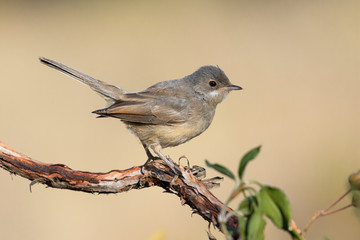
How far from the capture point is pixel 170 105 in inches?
185

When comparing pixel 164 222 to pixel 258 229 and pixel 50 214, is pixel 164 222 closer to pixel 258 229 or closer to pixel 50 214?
pixel 50 214

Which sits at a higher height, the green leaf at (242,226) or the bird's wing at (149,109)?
the bird's wing at (149,109)

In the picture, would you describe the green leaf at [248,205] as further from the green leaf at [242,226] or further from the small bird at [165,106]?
the small bird at [165,106]

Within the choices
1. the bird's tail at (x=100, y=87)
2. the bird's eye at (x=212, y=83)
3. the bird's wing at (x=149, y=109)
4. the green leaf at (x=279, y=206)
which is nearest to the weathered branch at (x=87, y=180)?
the green leaf at (x=279, y=206)

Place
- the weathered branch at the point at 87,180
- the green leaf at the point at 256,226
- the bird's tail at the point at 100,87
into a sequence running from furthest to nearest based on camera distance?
the bird's tail at the point at 100,87 → the weathered branch at the point at 87,180 → the green leaf at the point at 256,226

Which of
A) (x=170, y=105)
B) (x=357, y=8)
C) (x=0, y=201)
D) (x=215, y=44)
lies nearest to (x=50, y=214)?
(x=0, y=201)

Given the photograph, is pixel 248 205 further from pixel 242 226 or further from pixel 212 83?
pixel 212 83

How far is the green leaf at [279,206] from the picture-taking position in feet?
4.10

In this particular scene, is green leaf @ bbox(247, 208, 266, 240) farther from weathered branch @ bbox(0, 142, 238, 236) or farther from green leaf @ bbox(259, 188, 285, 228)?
weathered branch @ bbox(0, 142, 238, 236)

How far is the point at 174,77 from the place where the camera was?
32.7 ft

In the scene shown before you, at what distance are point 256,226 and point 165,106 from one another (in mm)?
3509

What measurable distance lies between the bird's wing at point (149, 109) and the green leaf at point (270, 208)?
312cm

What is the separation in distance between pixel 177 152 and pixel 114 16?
19.1 ft

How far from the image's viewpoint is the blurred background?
26.1 feet
